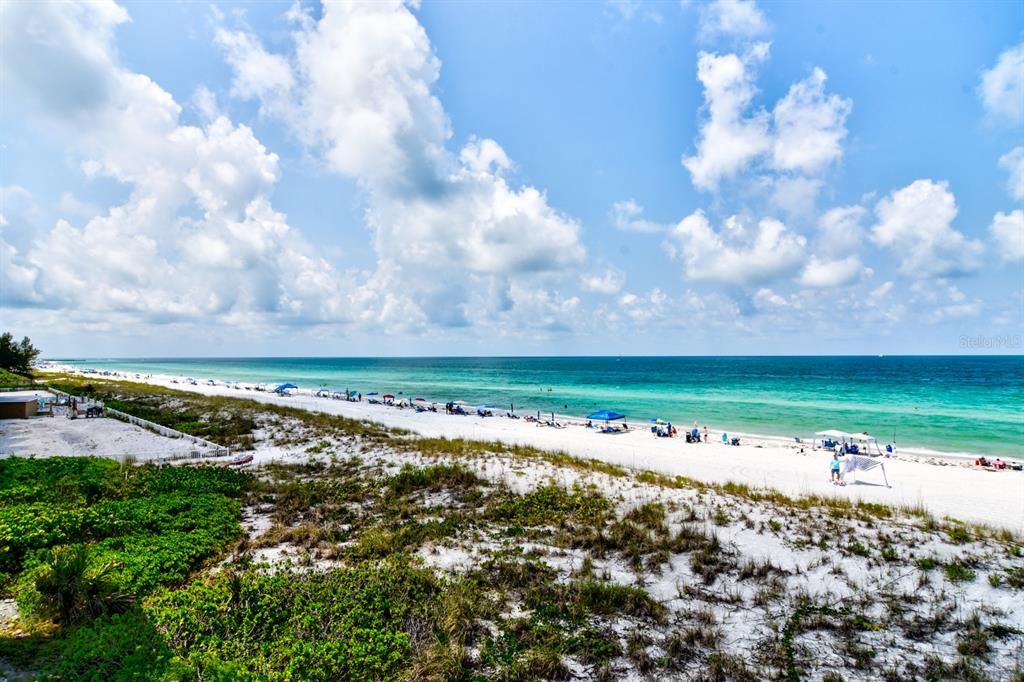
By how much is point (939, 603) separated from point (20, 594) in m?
15.4

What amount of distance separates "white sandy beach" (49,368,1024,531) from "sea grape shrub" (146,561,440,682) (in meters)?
16.2

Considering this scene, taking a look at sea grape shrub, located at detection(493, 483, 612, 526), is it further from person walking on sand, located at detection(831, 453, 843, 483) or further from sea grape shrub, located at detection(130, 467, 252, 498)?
person walking on sand, located at detection(831, 453, 843, 483)

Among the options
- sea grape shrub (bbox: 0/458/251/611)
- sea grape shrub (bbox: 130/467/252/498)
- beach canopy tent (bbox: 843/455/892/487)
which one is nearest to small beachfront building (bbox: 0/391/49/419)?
sea grape shrub (bbox: 0/458/251/611)

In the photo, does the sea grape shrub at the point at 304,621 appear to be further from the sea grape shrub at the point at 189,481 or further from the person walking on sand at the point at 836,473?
the person walking on sand at the point at 836,473

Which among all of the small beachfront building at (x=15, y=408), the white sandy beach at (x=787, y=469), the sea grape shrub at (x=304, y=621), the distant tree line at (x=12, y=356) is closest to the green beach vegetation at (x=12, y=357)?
the distant tree line at (x=12, y=356)

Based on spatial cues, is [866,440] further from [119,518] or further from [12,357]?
[12,357]

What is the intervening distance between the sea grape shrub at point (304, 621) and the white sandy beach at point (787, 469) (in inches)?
637

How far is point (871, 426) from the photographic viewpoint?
41.6 metres

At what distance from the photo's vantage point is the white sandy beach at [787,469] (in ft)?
57.7

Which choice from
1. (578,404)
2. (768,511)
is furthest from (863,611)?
(578,404)

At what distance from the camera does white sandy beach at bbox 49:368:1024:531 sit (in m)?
17.6

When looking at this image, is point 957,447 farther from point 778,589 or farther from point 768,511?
point 778,589

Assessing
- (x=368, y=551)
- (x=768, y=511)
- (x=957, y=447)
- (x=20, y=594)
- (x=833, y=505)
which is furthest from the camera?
(x=957, y=447)

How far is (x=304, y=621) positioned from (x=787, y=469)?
84.2ft
